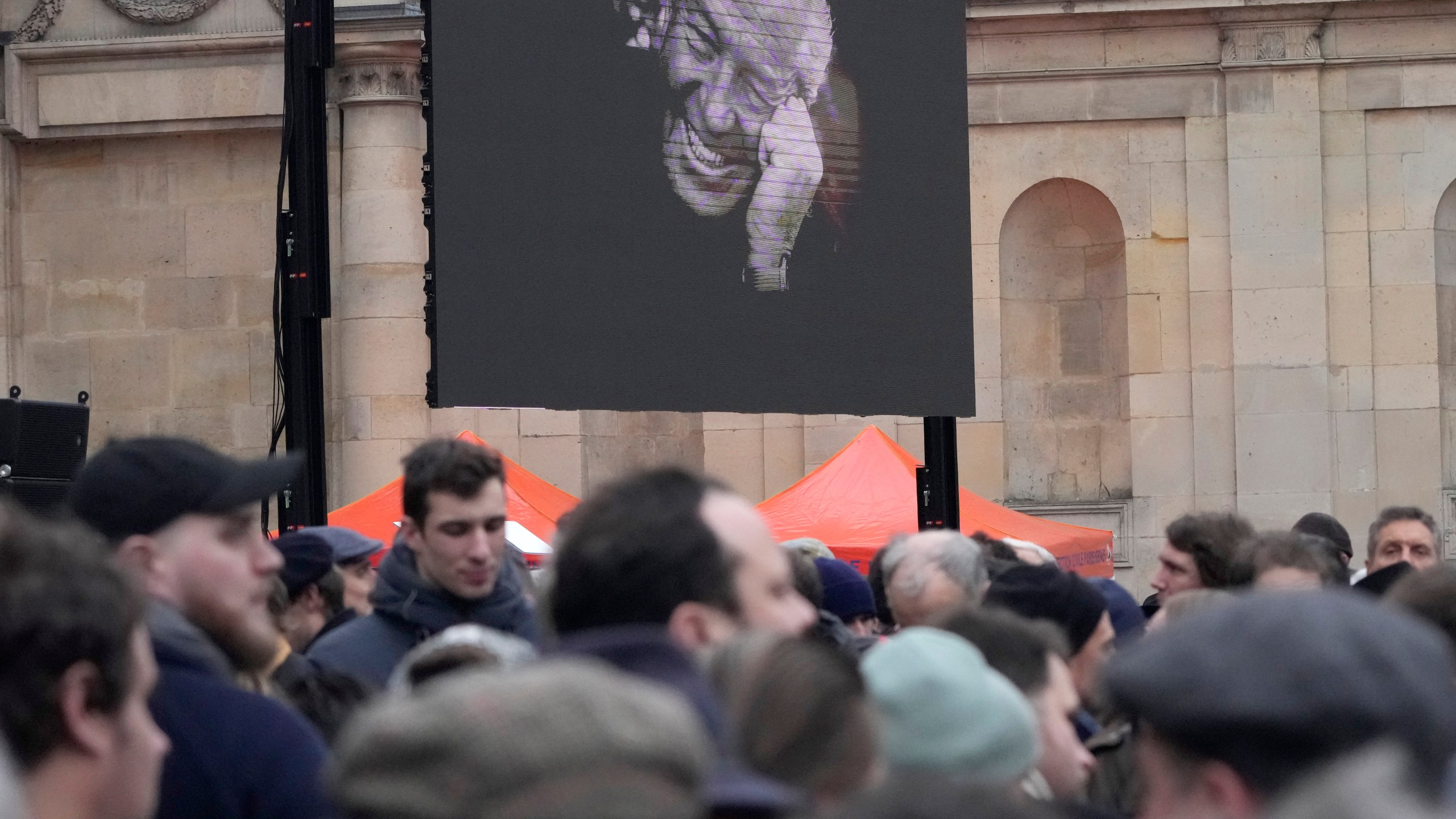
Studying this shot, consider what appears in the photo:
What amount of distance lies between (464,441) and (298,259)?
6.63 feet

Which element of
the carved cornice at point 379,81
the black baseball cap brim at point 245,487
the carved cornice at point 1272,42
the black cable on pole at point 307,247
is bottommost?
the black baseball cap brim at point 245,487

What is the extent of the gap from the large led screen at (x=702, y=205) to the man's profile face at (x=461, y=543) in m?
1.96

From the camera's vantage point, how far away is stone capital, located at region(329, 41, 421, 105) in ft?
43.2

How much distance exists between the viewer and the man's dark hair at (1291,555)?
5.36 meters

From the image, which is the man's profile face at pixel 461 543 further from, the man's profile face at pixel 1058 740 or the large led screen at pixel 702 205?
the large led screen at pixel 702 205

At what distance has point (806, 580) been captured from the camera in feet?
18.4

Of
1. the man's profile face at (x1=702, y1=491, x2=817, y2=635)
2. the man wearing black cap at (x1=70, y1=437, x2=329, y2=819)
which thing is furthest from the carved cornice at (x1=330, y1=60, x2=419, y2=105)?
the man's profile face at (x1=702, y1=491, x2=817, y2=635)

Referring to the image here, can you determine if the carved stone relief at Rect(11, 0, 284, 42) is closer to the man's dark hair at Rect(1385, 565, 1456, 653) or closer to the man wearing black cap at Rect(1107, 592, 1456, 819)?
the man's dark hair at Rect(1385, 565, 1456, 653)

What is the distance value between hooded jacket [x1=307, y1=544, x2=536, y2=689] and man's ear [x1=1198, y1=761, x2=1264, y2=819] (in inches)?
108

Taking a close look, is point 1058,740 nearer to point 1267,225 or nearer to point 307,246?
point 307,246

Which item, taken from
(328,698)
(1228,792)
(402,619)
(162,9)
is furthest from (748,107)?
(162,9)

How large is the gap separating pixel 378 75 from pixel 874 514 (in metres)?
4.91

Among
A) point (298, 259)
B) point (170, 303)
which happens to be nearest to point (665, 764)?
point (298, 259)

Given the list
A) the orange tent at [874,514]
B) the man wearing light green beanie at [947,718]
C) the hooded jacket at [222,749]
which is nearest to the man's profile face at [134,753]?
the hooded jacket at [222,749]
